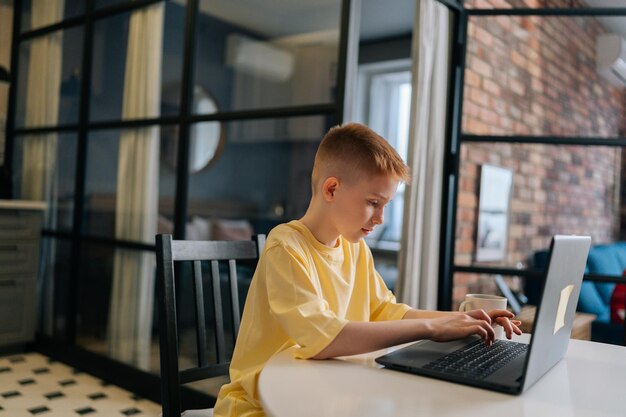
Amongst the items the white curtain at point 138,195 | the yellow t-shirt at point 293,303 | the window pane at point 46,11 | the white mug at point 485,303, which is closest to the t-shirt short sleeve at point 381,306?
the yellow t-shirt at point 293,303

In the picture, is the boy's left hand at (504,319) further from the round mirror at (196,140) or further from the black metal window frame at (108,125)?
the round mirror at (196,140)

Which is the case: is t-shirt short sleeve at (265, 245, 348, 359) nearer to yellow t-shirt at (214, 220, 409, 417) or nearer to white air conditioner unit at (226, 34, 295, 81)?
yellow t-shirt at (214, 220, 409, 417)

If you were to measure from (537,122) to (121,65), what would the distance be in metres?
2.19

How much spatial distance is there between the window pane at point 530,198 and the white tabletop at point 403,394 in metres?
1.63

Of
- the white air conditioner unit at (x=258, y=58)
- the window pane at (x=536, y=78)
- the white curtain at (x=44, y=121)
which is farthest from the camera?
the white air conditioner unit at (x=258, y=58)

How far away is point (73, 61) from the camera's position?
3.65 metres

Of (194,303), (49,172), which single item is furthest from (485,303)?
(49,172)

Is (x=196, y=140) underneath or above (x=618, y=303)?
above

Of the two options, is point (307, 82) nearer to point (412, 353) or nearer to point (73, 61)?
point (73, 61)

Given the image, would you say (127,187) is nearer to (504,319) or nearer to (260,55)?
(260,55)

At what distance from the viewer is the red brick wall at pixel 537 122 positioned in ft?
8.27

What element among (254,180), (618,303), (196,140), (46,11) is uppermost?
(46,11)

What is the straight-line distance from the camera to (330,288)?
45.7 inches

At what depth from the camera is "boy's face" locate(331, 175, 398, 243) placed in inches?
44.2
